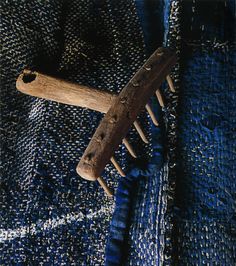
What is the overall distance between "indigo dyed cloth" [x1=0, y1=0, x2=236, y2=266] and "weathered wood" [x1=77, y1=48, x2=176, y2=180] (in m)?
0.11

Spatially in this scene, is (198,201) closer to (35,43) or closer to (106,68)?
(106,68)

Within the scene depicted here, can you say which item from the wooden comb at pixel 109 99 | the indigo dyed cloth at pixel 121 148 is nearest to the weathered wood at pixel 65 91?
the wooden comb at pixel 109 99

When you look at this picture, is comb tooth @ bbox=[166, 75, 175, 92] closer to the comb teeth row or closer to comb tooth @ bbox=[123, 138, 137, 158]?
the comb teeth row

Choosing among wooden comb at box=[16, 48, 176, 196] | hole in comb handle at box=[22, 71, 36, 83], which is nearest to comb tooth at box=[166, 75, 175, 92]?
wooden comb at box=[16, 48, 176, 196]

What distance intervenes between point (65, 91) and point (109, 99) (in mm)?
120

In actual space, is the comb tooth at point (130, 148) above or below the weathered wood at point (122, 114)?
below

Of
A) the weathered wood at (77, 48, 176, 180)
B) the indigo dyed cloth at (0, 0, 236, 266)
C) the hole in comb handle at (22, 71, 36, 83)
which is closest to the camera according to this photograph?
the weathered wood at (77, 48, 176, 180)

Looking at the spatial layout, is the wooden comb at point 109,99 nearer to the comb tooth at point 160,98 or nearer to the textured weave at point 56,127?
the comb tooth at point 160,98

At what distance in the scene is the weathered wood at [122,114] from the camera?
0.75m

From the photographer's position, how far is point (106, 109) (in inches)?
34.0

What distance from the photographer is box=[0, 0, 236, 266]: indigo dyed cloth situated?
853 millimetres

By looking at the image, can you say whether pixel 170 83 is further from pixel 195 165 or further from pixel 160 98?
pixel 195 165

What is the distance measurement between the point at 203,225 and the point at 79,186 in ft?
0.98

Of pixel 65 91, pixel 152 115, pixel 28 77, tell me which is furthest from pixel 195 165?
pixel 28 77
